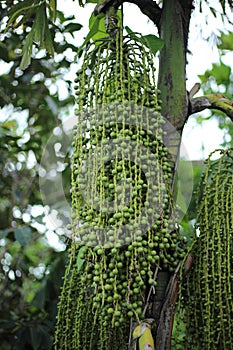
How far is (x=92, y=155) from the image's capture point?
1077mm

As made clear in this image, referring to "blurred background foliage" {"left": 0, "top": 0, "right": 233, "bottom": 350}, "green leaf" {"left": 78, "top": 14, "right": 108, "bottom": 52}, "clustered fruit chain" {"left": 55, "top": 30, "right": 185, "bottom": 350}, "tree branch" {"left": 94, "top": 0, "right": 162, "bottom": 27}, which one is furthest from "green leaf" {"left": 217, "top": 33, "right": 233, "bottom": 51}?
"clustered fruit chain" {"left": 55, "top": 30, "right": 185, "bottom": 350}

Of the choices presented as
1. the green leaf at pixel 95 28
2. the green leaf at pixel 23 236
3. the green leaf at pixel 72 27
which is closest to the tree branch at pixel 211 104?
the green leaf at pixel 95 28

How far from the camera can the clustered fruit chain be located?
1009 mm

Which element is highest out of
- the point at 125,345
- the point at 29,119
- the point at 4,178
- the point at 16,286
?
the point at 29,119

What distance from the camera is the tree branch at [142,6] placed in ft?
4.13

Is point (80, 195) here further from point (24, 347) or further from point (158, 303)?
point (24, 347)

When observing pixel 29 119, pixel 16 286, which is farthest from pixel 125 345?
pixel 29 119

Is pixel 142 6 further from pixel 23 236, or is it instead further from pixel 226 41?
pixel 226 41

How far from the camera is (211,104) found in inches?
52.0

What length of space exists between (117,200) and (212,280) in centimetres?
28

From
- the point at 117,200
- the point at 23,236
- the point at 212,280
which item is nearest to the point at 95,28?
the point at 117,200

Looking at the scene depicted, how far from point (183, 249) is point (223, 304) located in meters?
0.14

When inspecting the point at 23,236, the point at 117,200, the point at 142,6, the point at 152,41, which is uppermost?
the point at 142,6

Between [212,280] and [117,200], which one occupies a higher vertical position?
[117,200]
